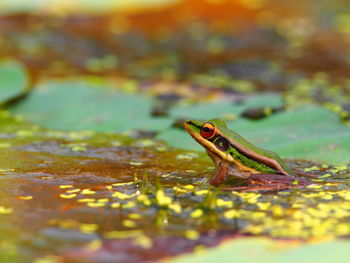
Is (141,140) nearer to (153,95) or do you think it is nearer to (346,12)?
(153,95)

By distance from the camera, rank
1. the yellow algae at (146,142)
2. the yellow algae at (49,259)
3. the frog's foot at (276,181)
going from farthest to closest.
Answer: the yellow algae at (146,142) → the frog's foot at (276,181) → the yellow algae at (49,259)

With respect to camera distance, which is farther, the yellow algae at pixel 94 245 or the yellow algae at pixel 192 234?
the yellow algae at pixel 192 234

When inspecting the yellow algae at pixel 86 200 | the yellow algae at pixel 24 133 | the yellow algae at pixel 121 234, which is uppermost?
the yellow algae at pixel 24 133

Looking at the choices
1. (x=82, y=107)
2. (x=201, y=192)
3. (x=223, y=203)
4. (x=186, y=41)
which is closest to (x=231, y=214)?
(x=223, y=203)

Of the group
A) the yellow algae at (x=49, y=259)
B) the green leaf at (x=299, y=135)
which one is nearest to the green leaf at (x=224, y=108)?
the green leaf at (x=299, y=135)

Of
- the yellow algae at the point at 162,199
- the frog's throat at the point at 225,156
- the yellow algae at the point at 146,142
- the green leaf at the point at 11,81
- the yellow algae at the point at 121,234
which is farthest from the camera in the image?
the green leaf at the point at 11,81

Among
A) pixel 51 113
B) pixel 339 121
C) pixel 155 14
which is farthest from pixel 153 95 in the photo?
pixel 155 14

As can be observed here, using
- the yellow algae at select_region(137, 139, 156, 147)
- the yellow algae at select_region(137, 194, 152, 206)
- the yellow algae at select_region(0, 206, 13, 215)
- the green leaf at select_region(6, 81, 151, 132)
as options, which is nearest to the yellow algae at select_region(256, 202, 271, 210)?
the yellow algae at select_region(137, 194, 152, 206)

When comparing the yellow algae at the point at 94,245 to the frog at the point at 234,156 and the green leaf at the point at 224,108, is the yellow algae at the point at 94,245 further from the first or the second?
the green leaf at the point at 224,108
